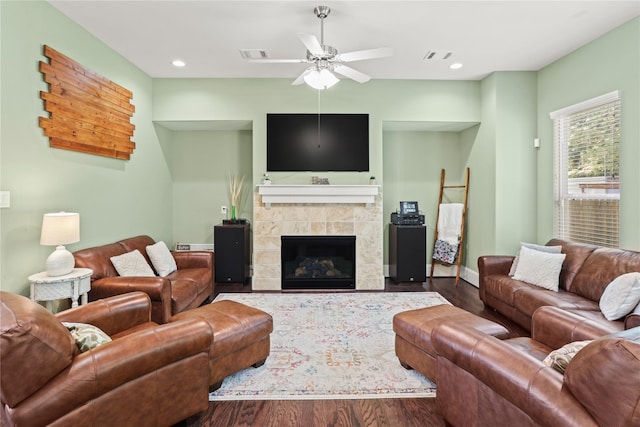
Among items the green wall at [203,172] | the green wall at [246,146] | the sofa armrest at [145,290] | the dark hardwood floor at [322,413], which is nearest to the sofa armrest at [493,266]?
the green wall at [246,146]

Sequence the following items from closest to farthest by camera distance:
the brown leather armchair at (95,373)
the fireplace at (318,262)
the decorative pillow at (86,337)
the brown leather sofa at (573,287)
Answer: the brown leather armchair at (95,373) < the decorative pillow at (86,337) < the brown leather sofa at (573,287) < the fireplace at (318,262)

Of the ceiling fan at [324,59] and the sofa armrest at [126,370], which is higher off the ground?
the ceiling fan at [324,59]

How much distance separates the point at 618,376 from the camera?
95 cm

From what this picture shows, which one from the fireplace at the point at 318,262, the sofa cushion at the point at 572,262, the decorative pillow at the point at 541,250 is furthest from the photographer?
the fireplace at the point at 318,262

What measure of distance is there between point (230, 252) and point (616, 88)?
4874 millimetres

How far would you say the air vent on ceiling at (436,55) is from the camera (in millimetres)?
3676

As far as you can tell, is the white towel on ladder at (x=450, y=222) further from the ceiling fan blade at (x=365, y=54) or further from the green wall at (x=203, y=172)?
the green wall at (x=203, y=172)

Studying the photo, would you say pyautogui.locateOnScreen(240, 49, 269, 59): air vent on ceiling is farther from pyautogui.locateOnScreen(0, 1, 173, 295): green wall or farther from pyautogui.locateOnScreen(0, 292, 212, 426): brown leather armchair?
pyautogui.locateOnScreen(0, 292, 212, 426): brown leather armchair

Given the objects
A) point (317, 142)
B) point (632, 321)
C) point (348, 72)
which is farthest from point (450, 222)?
point (348, 72)

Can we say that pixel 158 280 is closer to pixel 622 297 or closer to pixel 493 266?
pixel 493 266

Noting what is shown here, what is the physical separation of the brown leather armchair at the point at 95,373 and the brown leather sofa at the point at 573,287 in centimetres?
282

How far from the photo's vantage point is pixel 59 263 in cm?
248

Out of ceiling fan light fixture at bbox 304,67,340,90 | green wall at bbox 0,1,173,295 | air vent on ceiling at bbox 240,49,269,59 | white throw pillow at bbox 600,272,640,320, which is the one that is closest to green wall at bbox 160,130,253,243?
green wall at bbox 0,1,173,295

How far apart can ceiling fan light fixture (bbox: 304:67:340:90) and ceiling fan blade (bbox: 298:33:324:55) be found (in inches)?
7.8
